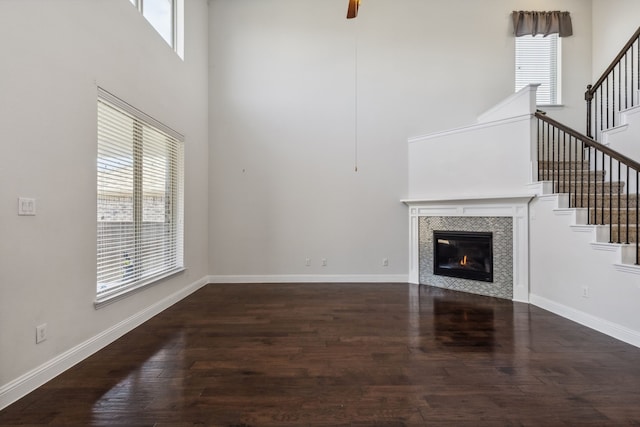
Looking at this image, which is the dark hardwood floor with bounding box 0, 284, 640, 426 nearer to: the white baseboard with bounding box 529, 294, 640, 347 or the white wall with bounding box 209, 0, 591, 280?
the white baseboard with bounding box 529, 294, 640, 347

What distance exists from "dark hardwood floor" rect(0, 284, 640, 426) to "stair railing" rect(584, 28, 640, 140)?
3.74m

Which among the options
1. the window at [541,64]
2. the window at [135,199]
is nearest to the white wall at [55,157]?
the window at [135,199]

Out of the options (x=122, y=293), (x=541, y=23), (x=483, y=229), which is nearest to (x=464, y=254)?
(x=483, y=229)

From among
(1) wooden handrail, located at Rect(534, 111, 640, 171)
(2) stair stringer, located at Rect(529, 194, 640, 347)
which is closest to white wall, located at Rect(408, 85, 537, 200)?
(1) wooden handrail, located at Rect(534, 111, 640, 171)

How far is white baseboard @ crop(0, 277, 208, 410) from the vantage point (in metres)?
1.91

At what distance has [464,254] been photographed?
4.68 metres

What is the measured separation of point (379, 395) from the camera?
1987mm

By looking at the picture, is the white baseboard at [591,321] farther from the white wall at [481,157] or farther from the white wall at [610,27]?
the white wall at [610,27]

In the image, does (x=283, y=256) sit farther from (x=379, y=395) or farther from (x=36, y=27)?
(x=36, y=27)

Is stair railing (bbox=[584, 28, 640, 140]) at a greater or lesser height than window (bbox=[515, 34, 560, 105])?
lesser

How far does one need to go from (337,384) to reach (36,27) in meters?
3.32

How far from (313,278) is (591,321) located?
3.62 metres

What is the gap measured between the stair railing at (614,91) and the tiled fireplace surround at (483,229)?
2.56m

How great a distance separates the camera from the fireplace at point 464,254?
4469 mm
